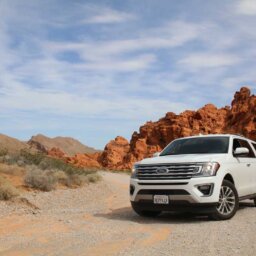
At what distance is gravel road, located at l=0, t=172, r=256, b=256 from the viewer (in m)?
7.14

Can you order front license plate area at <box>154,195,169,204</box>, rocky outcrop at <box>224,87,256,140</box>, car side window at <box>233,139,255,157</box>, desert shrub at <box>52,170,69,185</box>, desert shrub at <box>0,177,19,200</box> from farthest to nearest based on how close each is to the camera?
rocky outcrop at <box>224,87,256,140</box> < desert shrub at <box>52,170,69,185</box> < desert shrub at <box>0,177,19,200</box> < car side window at <box>233,139,255,157</box> < front license plate area at <box>154,195,169,204</box>

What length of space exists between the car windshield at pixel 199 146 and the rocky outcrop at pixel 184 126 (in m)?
59.8

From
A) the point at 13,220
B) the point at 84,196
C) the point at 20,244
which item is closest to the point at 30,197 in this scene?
the point at 84,196

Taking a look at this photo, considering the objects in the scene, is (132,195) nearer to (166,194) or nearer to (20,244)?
(166,194)

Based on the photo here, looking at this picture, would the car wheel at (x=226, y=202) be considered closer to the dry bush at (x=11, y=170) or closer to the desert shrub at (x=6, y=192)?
the desert shrub at (x=6, y=192)

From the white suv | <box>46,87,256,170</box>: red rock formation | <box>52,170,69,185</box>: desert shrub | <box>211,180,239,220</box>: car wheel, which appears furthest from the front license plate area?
<box>46,87,256,170</box>: red rock formation

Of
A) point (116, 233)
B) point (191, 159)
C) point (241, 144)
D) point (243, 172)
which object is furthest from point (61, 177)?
point (116, 233)

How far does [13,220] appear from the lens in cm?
1034

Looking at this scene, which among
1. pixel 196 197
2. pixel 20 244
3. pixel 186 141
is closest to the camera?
pixel 20 244

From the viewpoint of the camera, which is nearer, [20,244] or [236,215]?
[20,244]

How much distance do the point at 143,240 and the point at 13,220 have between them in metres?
3.59

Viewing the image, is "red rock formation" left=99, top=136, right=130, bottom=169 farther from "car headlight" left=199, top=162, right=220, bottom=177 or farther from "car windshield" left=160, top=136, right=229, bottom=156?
"car headlight" left=199, top=162, right=220, bottom=177

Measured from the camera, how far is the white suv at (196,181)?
32.2 feet

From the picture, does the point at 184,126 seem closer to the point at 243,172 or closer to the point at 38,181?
the point at 38,181
